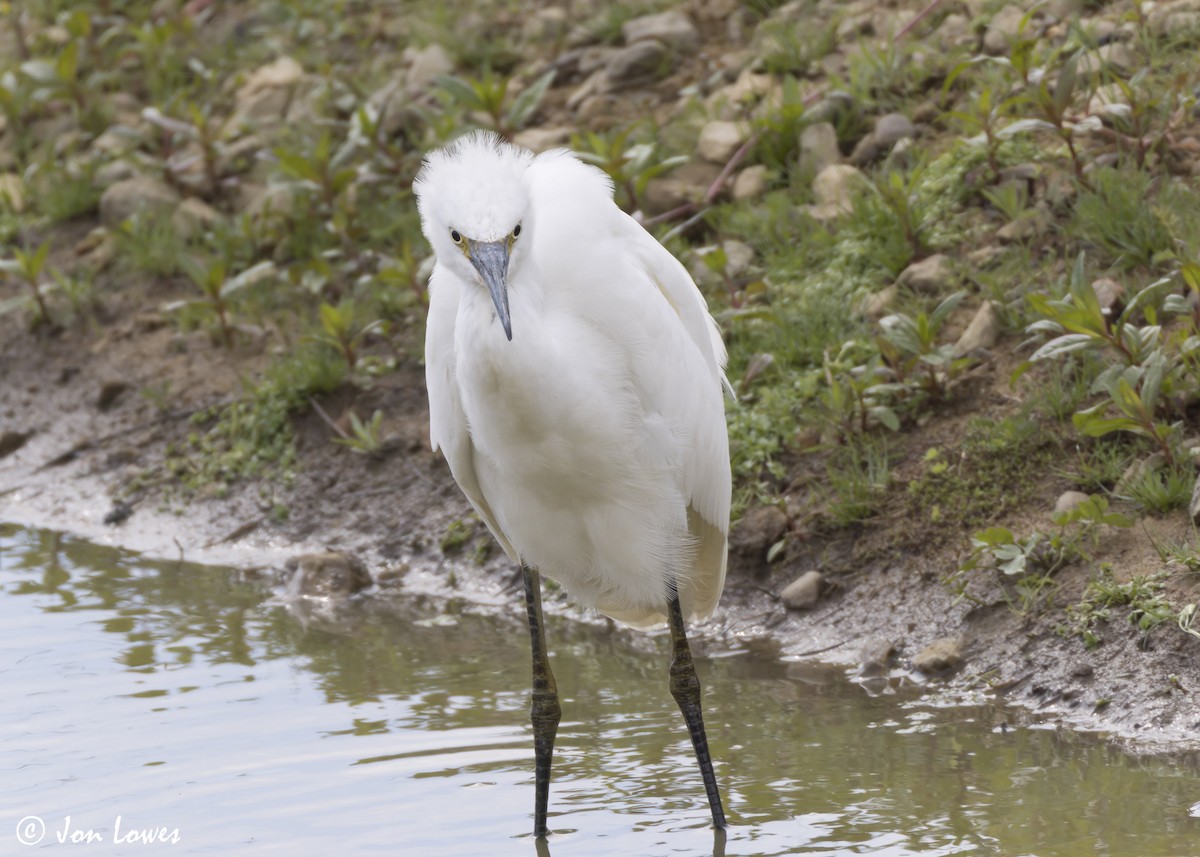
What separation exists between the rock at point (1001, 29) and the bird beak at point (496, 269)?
3549 mm

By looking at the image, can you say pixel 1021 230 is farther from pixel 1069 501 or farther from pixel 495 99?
pixel 495 99

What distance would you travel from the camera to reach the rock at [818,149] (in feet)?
20.4

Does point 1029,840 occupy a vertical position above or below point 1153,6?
below

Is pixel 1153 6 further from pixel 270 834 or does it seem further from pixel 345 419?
pixel 270 834

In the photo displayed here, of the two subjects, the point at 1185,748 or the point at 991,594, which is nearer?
the point at 1185,748

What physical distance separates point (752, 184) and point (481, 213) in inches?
128

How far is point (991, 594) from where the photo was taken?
458 cm

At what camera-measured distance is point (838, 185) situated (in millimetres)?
6031

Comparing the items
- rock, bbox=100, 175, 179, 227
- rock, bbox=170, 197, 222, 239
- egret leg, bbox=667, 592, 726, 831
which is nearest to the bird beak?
egret leg, bbox=667, 592, 726, 831

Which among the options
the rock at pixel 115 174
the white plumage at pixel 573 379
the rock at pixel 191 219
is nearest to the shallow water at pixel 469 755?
the white plumage at pixel 573 379

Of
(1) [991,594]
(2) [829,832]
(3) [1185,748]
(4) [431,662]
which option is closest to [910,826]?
(2) [829,832]

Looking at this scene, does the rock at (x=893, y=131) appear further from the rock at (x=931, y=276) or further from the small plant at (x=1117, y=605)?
the small plant at (x=1117, y=605)

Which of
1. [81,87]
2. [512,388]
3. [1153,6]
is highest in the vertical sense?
[81,87]

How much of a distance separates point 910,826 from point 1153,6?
12.9ft
